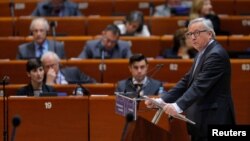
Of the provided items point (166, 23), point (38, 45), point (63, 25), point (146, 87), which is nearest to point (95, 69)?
point (38, 45)

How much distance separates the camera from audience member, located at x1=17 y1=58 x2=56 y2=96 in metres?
7.49

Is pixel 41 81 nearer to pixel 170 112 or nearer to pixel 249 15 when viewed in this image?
pixel 170 112

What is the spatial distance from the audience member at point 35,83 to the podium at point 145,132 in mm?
2272

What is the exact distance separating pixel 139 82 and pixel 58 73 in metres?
1.07

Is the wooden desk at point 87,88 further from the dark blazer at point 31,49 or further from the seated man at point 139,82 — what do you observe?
the dark blazer at point 31,49

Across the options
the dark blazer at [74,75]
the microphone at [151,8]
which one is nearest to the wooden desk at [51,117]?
the dark blazer at [74,75]

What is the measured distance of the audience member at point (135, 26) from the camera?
9.52 meters

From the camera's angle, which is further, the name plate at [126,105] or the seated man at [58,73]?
the seated man at [58,73]

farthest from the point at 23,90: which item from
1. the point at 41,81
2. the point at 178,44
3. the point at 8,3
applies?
the point at 8,3

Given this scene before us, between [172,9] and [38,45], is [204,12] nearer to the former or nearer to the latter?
[172,9]

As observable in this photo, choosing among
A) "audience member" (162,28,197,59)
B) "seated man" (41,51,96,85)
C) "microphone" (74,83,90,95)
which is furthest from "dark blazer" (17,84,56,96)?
"audience member" (162,28,197,59)

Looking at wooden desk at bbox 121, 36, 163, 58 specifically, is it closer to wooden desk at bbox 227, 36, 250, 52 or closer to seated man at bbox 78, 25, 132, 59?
seated man at bbox 78, 25, 132, 59

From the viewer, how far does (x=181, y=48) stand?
898 cm

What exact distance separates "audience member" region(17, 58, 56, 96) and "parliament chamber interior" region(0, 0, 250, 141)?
0.44ft
